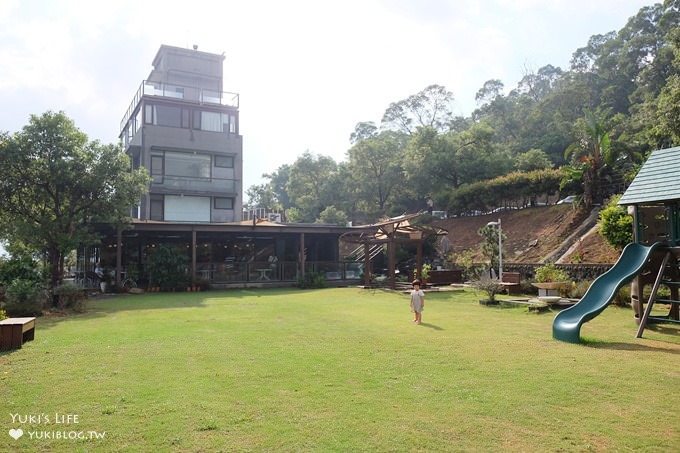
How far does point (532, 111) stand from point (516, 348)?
47.1 m

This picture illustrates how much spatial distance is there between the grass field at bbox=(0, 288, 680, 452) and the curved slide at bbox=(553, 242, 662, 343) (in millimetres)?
416

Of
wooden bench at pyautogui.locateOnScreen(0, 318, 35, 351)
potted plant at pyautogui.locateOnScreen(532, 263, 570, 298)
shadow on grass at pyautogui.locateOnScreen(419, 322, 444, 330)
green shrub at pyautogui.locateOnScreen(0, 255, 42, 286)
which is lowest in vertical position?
shadow on grass at pyautogui.locateOnScreen(419, 322, 444, 330)

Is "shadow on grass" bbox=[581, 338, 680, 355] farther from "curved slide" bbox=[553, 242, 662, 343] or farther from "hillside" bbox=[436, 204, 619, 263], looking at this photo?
"hillside" bbox=[436, 204, 619, 263]

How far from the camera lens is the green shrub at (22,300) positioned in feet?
40.3

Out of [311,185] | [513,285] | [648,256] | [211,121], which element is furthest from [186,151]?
[648,256]

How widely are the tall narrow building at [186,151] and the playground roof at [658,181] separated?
23.2 metres

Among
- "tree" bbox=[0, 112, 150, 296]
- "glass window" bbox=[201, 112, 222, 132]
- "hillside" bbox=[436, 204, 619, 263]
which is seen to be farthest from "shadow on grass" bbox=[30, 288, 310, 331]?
"hillside" bbox=[436, 204, 619, 263]

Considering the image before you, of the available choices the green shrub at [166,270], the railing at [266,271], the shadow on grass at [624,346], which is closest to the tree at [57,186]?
the green shrub at [166,270]

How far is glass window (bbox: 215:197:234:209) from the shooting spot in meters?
29.7

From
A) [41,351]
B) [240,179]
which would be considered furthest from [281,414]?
[240,179]

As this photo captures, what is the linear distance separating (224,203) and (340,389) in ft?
84.1

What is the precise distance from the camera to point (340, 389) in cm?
557

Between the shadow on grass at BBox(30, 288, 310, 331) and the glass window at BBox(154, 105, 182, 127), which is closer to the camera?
the shadow on grass at BBox(30, 288, 310, 331)

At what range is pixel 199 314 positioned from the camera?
1280 centimetres
